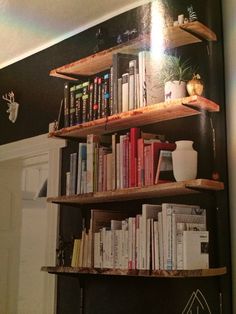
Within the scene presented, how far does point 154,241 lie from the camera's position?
6.47ft

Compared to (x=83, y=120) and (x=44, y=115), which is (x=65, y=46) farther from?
(x=83, y=120)

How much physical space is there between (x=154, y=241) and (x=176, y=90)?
0.64 meters

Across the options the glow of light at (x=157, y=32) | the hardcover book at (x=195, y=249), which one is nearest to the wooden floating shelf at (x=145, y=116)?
the glow of light at (x=157, y=32)

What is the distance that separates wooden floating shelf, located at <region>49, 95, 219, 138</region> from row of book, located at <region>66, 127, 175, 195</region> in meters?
0.05

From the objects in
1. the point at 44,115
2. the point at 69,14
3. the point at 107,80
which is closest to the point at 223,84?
the point at 107,80

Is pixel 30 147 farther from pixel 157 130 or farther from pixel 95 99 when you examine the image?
pixel 157 130

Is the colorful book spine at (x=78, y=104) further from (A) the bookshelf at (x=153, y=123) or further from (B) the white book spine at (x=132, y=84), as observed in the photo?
(B) the white book spine at (x=132, y=84)

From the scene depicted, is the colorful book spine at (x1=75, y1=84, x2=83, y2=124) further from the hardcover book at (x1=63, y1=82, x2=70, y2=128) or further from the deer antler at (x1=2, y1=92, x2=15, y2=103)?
the deer antler at (x1=2, y1=92, x2=15, y2=103)

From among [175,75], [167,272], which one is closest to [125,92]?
[175,75]

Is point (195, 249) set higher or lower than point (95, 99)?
lower

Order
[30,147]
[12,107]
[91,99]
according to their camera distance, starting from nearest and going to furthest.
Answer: [91,99], [30,147], [12,107]

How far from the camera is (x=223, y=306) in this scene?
191 centimetres

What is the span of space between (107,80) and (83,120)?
25cm

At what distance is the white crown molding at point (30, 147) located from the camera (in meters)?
2.92
